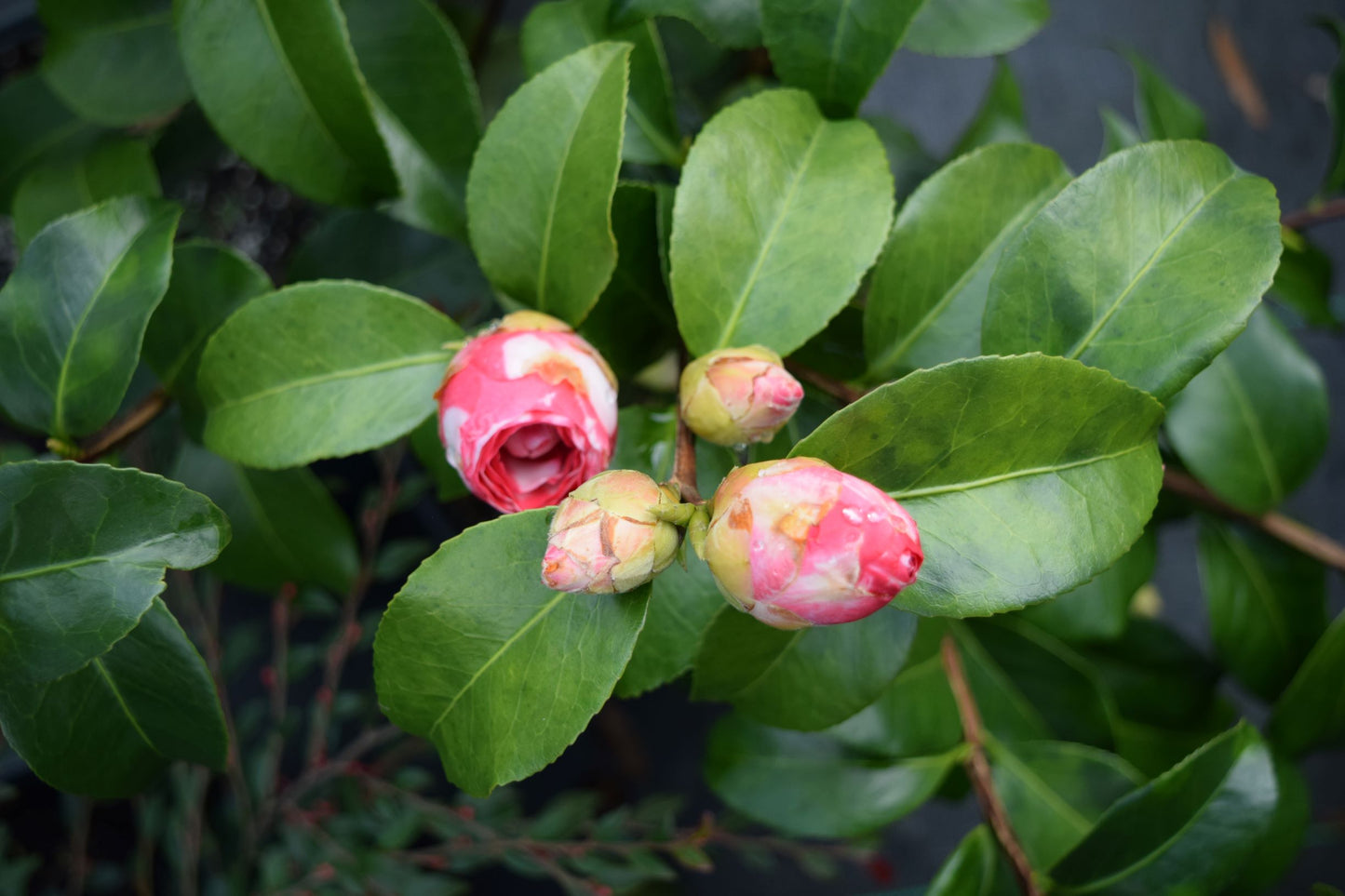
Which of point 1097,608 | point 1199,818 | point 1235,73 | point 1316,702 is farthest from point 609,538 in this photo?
point 1235,73

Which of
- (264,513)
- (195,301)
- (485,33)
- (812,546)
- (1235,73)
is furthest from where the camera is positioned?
(1235,73)

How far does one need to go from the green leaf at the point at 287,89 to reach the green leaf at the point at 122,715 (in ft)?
0.78

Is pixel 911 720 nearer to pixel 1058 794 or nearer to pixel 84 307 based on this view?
pixel 1058 794

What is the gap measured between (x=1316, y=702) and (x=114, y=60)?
916 mm

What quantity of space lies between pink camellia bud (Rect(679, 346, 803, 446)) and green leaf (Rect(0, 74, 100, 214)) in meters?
0.54

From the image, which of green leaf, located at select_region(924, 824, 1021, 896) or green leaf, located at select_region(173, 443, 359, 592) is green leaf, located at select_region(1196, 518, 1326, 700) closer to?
green leaf, located at select_region(924, 824, 1021, 896)

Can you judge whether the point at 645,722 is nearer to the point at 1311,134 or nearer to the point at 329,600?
the point at 329,600

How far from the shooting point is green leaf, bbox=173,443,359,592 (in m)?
0.65

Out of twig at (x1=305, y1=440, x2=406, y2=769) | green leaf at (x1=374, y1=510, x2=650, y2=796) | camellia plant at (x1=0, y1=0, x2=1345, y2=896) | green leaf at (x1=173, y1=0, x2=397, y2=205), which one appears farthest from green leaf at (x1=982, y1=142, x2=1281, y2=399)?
twig at (x1=305, y1=440, x2=406, y2=769)

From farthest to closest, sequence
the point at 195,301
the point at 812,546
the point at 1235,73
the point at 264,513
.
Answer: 1. the point at 1235,73
2. the point at 264,513
3. the point at 195,301
4. the point at 812,546

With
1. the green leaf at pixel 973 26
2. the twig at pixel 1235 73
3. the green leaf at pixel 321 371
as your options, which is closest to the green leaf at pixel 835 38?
the green leaf at pixel 973 26

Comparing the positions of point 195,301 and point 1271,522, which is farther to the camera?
point 1271,522

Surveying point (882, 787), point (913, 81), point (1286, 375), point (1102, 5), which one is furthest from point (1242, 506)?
point (1102, 5)

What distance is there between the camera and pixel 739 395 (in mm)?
388
